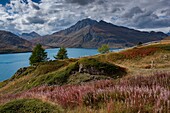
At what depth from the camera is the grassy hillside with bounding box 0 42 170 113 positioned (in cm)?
489

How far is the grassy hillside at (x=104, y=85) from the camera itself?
16.1 ft

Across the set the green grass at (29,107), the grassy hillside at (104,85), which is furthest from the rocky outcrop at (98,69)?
the green grass at (29,107)

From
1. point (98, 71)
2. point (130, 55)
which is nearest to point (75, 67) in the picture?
point (98, 71)

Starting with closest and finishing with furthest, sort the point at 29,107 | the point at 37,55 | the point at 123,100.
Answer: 1. the point at 29,107
2. the point at 123,100
3. the point at 37,55

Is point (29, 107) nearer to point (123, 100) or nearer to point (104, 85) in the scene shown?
point (123, 100)

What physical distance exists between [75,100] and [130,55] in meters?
58.0

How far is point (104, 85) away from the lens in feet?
27.9

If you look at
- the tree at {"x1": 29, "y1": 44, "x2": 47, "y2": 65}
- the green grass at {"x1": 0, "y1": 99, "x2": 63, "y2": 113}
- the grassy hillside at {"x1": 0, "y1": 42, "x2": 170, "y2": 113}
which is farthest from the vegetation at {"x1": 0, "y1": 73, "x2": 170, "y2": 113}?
the tree at {"x1": 29, "y1": 44, "x2": 47, "y2": 65}

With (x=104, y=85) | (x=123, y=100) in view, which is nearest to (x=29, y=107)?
(x=123, y=100)

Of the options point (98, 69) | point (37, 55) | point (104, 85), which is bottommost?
point (37, 55)

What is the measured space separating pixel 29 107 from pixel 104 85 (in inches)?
148

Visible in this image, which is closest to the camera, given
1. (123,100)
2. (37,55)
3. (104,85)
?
(123,100)

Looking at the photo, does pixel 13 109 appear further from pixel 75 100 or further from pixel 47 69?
pixel 47 69

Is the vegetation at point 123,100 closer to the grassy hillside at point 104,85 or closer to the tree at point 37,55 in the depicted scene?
the grassy hillside at point 104,85
